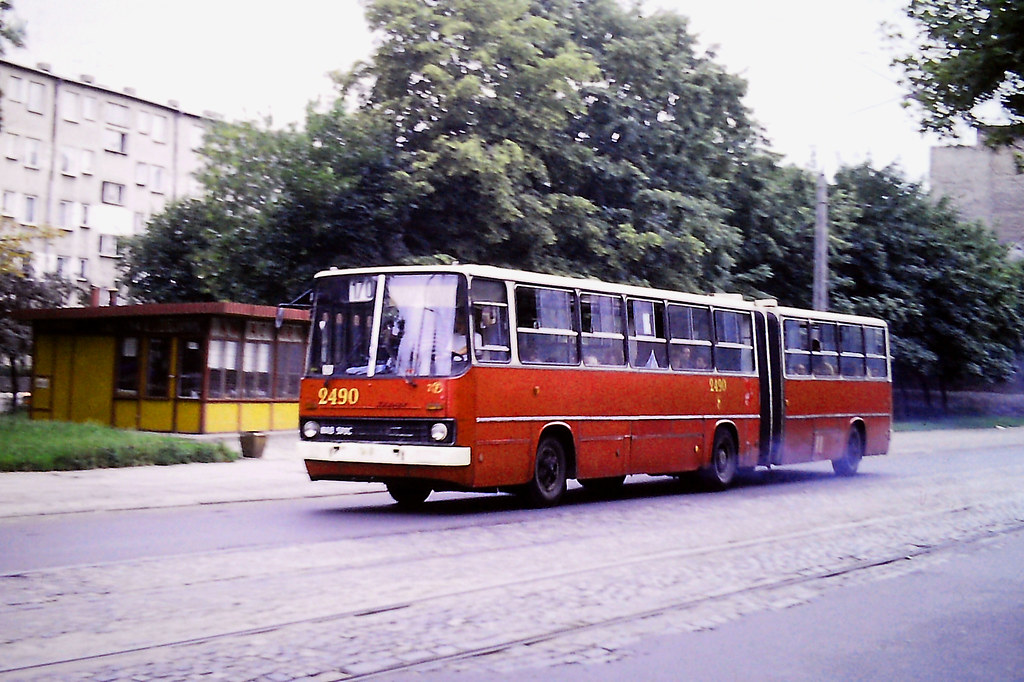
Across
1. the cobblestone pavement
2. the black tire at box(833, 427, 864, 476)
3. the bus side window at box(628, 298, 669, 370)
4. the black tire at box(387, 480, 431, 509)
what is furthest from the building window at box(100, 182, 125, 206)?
the cobblestone pavement

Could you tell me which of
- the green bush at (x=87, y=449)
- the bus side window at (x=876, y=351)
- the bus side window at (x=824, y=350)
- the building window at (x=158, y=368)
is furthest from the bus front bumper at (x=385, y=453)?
the building window at (x=158, y=368)

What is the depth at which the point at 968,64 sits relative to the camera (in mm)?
12188

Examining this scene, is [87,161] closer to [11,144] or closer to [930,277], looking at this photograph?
[11,144]

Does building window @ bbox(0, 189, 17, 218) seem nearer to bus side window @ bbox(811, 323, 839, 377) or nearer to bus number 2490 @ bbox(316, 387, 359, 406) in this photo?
bus side window @ bbox(811, 323, 839, 377)

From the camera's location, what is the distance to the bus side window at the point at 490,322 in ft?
47.3

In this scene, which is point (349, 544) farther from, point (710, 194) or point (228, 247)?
point (710, 194)

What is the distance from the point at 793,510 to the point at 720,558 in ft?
17.5

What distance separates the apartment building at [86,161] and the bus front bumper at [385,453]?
4601 centimetres

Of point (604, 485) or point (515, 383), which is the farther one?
point (604, 485)

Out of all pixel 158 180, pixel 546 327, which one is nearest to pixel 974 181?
pixel 158 180

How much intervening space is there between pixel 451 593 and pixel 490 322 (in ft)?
20.6

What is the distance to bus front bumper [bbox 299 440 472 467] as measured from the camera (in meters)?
14.0

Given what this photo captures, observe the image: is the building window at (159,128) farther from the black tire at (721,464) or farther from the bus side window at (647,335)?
the bus side window at (647,335)

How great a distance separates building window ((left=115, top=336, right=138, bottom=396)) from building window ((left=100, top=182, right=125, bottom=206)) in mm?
37214
